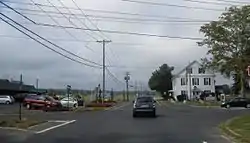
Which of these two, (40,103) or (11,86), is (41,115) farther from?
(11,86)

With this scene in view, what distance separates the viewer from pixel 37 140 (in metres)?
20.8

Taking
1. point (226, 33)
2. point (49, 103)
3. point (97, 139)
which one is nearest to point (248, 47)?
point (226, 33)

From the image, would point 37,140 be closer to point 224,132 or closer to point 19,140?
point 19,140

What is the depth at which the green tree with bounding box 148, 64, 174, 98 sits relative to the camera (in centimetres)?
15125

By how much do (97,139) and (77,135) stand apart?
2.46 meters

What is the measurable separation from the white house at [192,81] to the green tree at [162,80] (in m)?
15.3

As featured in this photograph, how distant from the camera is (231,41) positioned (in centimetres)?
7544

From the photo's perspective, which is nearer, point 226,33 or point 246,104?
point 246,104

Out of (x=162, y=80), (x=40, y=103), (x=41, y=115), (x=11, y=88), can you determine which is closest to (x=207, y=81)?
(x=162, y=80)

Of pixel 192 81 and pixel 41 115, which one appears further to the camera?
pixel 192 81

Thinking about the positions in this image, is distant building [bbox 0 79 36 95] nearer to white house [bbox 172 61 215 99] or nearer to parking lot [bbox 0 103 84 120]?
white house [bbox 172 61 215 99]

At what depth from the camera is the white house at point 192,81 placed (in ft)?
420

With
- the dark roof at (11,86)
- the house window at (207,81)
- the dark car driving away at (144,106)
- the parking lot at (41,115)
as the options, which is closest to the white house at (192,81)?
the house window at (207,81)

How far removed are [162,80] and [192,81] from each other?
80.4ft
